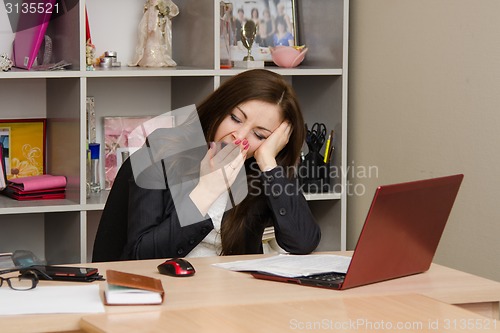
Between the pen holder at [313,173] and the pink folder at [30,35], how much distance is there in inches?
42.6

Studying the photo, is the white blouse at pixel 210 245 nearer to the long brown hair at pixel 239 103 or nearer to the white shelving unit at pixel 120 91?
the long brown hair at pixel 239 103

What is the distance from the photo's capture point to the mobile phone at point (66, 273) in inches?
64.9

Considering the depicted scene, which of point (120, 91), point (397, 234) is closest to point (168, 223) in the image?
point (397, 234)

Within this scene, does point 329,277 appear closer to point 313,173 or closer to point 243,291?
point 243,291

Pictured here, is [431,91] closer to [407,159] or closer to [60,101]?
[407,159]

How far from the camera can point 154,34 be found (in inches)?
122

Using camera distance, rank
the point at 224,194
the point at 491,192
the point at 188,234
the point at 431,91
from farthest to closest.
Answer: the point at 431,91
the point at 491,192
the point at 224,194
the point at 188,234

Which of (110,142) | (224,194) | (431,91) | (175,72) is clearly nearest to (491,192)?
(431,91)

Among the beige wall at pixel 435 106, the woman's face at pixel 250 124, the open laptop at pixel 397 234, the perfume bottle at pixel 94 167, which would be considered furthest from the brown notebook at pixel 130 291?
the perfume bottle at pixel 94 167

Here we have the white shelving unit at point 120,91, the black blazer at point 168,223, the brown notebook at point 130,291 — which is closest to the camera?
the brown notebook at point 130,291

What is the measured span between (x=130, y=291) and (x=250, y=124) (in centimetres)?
86

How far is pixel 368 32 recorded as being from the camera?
3.05 meters

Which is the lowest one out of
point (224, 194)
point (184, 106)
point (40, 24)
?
point (224, 194)

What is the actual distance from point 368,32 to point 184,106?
761 mm
